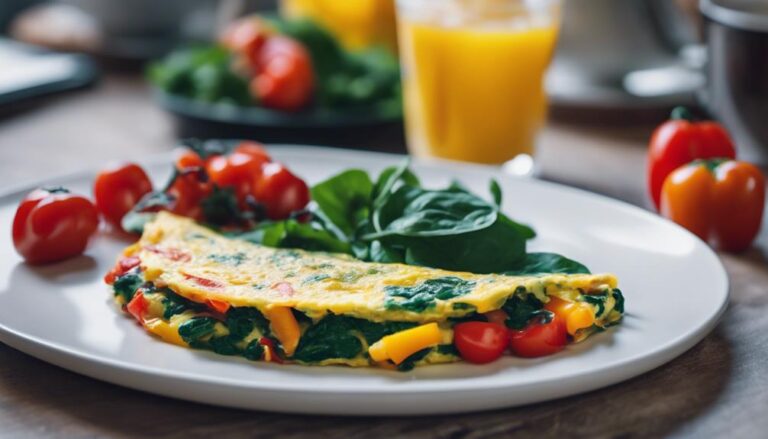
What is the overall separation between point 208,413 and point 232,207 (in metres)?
1.01

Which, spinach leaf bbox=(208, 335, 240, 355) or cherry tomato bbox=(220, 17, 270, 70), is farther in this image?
cherry tomato bbox=(220, 17, 270, 70)

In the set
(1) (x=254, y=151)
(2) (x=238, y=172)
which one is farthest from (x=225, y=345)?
(1) (x=254, y=151)

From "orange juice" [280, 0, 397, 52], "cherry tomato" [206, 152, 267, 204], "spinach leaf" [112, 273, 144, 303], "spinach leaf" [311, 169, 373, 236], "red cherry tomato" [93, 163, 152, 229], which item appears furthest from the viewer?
"orange juice" [280, 0, 397, 52]

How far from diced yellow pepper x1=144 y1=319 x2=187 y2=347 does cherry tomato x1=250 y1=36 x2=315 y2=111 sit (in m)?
1.94

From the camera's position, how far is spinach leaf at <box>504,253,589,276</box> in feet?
7.62

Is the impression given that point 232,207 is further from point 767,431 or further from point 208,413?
point 767,431

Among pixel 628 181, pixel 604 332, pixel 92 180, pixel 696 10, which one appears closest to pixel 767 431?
pixel 604 332

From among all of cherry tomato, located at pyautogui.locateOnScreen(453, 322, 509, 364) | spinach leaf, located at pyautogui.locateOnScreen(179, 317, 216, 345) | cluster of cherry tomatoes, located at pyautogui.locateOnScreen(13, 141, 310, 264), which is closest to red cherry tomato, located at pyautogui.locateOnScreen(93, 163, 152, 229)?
cluster of cherry tomatoes, located at pyautogui.locateOnScreen(13, 141, 310, 264)

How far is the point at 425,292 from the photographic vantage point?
2.07 meters

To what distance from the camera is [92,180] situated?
3.10 meters

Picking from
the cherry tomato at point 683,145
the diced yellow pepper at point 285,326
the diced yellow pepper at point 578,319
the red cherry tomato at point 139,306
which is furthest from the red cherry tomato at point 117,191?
the cherry tomato at point 683,145

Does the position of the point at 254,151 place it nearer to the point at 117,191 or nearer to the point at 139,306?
the point at 117,191

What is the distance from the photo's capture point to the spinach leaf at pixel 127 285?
89.1 inches

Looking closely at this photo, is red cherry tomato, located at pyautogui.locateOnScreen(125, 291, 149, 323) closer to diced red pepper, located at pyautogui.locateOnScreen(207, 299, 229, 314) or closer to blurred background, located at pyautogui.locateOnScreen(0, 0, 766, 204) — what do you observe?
diced red pepper, located at pyautogui.locateOnScreen(207, 299, 229, 314)
